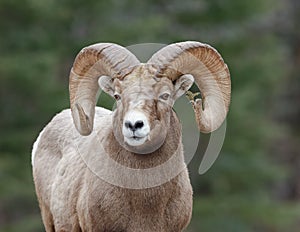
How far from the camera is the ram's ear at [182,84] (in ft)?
31.5

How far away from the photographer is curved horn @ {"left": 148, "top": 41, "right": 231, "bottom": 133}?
374 inches

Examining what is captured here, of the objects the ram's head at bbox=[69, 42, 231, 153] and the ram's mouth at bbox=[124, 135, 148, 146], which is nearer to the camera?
the ram's mouth at bbox=[124, 135, 148, 146]

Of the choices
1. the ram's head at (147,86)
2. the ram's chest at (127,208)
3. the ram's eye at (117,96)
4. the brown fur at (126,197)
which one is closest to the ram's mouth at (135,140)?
the ram's head at (147,86)

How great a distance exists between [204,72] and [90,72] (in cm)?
103

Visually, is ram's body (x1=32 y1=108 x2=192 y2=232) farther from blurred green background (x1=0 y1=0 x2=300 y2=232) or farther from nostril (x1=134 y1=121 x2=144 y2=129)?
blurred green background (x1=0 y1=0 x2=300 y2=232)

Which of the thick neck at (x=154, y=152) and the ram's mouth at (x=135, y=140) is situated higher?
the ram's mouth at (x=135, y=140)

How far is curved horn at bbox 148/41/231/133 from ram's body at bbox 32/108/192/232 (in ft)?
1.85

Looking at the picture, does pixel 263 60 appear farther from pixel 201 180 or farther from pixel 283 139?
pixel 283 139

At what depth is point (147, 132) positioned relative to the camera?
8.98 m

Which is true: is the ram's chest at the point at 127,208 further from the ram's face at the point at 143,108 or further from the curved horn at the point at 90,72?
the curved horn at the point at 90,72

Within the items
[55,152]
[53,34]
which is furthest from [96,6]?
[55,152]

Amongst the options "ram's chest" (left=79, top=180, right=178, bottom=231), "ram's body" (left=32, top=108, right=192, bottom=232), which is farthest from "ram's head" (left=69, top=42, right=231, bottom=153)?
"ram's chest" (left=79, top=180, right=178, bottom=231)

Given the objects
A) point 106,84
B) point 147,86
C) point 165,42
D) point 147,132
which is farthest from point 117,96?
point 165,42

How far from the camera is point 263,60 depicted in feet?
105
